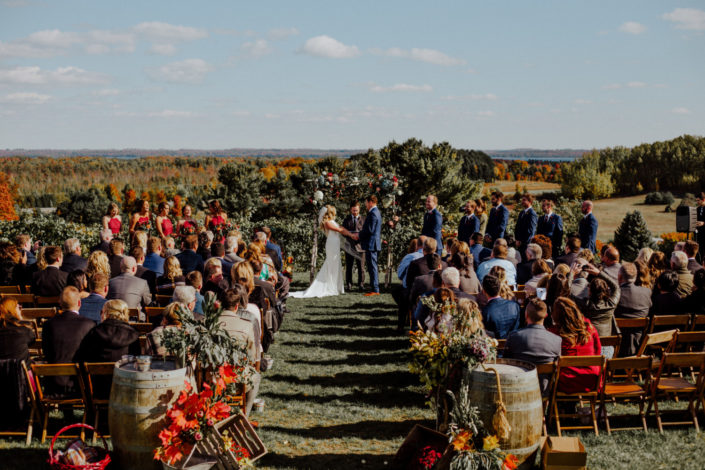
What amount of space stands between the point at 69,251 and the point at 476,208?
8.01 metres

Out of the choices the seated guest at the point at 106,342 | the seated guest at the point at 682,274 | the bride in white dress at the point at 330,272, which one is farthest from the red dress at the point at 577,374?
the bride in white dress at the point at 330,272

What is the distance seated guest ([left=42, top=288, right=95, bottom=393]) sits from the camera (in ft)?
19.8

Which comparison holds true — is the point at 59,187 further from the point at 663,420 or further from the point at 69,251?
the point at 663,420

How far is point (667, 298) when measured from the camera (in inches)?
303

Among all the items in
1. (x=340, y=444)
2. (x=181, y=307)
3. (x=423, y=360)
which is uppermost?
(x=181, y=307)

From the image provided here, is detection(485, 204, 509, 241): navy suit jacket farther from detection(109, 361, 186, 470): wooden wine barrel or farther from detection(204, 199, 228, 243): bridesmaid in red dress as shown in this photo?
detection(109, 361, 186, 470): wooden wine barrel

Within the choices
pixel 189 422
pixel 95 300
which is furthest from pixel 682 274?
pixel 95 300

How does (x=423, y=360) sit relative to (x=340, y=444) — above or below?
above

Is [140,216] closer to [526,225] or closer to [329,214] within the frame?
[329,214]

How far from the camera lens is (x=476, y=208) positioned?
1311 cm

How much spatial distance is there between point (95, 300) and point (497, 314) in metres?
4.67

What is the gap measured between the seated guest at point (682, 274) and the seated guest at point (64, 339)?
742 centimetres

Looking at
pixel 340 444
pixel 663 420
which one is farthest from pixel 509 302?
pixel 340 444

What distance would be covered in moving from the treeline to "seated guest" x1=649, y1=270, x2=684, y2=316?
44.0m
